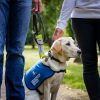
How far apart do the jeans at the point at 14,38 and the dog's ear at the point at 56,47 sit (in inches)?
72.1

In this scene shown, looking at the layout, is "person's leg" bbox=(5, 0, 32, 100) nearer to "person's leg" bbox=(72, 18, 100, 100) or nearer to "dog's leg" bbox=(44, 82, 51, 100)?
"person's leg" bbox=(72, 18, 100, 100)

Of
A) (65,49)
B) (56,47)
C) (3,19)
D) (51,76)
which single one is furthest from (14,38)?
(65,49)

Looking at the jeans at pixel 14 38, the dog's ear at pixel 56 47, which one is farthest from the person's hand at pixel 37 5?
the dog's ear at pixel 56 47

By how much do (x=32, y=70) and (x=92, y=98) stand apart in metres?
0.95

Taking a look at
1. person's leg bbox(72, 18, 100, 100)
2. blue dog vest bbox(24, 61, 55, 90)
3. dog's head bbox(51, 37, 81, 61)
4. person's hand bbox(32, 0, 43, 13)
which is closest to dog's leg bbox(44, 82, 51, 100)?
blue dog vest bbox(24, 61, 55, 90)

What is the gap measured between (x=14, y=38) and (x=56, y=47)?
201 centimetres

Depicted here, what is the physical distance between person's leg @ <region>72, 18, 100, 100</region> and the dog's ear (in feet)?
2.43

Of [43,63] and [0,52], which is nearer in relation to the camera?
[0,52]

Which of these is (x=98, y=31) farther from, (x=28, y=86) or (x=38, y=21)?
(x=28, y=86)

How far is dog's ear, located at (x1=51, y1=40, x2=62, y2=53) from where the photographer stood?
20.6 ft

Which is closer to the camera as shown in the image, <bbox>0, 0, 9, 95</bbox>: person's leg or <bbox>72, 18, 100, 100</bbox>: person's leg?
<bbox>0, 0, 9, 95</bbox>: person's leg

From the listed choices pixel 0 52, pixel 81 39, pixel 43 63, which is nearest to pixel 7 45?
pixel 0 52

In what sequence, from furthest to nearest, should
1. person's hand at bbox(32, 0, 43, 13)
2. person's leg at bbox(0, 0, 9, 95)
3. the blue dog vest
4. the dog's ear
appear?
the dog's ear < the blue dog vest < person's hand at bbox(32, 0, 43, 13) < person's leg at bbox(0, 0, 9, 95)

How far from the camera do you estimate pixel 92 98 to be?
18.6ft
